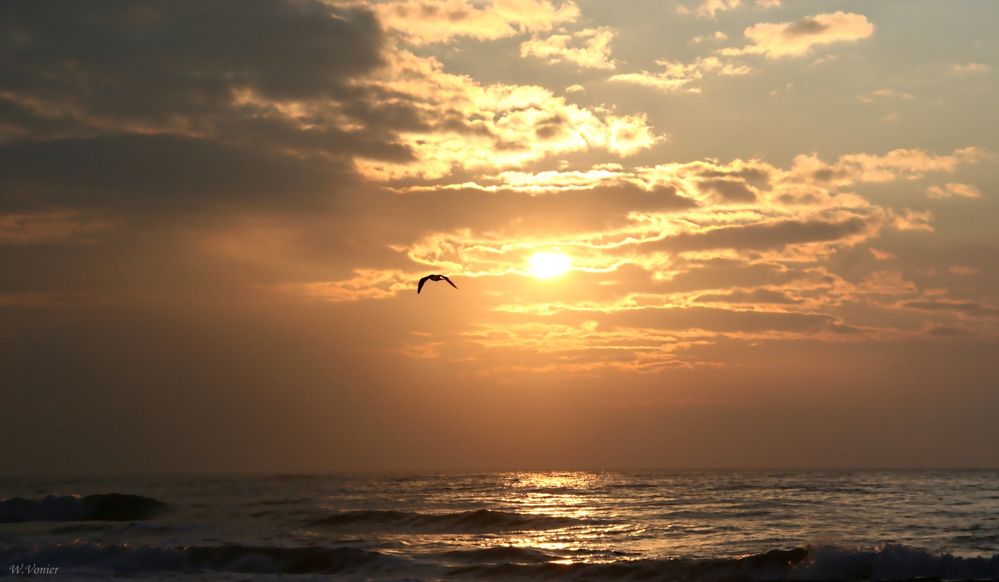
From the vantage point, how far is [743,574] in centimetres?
2316

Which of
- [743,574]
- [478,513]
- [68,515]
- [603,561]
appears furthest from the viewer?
[68,515]

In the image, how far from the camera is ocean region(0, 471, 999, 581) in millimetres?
23516

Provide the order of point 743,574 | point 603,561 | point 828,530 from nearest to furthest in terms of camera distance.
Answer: point 743,574, point 603,561, point 828,530

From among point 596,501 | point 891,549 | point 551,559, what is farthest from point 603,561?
point 596,501

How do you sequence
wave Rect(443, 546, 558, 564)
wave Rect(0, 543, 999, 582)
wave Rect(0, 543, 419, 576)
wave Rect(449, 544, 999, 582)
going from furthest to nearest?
wave Rect(443, 546, 558, 564) < wave Rect(0, 543, 419, 576) < wave Rect(0, 543, 999, 582) < wave Rect(449, 544, 999, 582)

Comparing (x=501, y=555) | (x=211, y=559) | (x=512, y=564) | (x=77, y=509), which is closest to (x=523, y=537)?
(x=501, y=555)

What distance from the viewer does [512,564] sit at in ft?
79.5

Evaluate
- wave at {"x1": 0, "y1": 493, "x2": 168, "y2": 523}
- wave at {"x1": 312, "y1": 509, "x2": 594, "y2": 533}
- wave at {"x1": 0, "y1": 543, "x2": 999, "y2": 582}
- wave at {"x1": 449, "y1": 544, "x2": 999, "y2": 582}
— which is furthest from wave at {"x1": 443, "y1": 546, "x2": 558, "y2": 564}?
wave at {"x1": 0, "y1": 493, "x2": 168, "y2": 523}

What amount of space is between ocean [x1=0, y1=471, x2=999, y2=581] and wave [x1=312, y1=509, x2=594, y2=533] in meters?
0.12

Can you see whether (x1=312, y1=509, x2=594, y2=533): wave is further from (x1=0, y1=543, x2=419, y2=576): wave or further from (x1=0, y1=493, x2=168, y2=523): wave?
(x1=0, y1=493, x2=168, y2=523): wave

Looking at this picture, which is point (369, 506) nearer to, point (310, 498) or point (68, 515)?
point (310, 498)

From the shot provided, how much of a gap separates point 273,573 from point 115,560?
5.15 metres

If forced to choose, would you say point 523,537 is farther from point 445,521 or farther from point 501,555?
point 445,521

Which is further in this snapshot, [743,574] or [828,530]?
[828,530]
